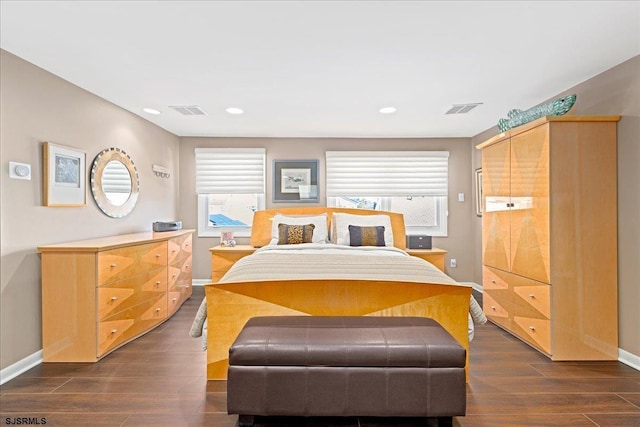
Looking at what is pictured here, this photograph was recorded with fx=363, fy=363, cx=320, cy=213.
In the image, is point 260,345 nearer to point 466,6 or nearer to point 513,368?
point 513,368

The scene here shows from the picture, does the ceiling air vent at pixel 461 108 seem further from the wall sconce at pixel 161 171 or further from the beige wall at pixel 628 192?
the wall sconce at pixel 161 171

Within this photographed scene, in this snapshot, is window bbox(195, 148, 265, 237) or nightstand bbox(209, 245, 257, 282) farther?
window bbox(195, 148, 265, 237)

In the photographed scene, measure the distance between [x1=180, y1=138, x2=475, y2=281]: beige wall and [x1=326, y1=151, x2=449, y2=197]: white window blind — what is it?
0.38 feet

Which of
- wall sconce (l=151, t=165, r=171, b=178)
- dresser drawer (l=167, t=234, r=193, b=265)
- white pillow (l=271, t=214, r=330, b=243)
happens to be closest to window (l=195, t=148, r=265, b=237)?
wall sconce (l=151, t=165, r=171, b=178)

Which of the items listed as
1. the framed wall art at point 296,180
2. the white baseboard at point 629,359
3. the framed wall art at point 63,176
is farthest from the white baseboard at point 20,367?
the white baseboard at point 629,359

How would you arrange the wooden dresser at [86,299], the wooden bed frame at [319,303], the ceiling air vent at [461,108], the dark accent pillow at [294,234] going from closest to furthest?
1. the wooden bed frame at [319,303]
2. the wooden dresser at [86,299]
3. the ceiling air vent at [461,108]
4. the dark accent pillow at [294,234]

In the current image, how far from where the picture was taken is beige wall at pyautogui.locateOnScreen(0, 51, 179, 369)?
2.50 m

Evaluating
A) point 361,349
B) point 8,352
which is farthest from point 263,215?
point 361,349

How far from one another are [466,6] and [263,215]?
3.42m

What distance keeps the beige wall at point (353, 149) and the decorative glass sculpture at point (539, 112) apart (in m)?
1.65

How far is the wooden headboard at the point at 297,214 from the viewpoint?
4605mm

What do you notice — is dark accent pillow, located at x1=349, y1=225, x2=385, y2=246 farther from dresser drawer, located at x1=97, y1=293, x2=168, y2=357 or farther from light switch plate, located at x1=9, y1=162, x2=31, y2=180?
light switch plate, located at x1=9, y1=162, x2=31, y2=180

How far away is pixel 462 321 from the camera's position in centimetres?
242

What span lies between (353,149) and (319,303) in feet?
10.6
